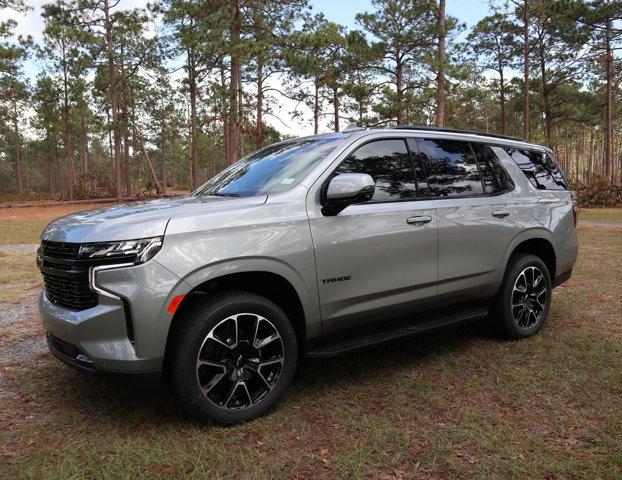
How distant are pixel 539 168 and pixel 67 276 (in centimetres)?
446

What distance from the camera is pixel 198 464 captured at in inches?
104

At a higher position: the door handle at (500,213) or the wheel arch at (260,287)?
the door handle at (500,213)

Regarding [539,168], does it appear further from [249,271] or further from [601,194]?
[601,194]

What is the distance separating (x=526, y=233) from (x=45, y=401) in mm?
4267

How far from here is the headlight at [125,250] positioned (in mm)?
2695

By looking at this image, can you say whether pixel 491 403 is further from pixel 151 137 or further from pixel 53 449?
pixel 151 137

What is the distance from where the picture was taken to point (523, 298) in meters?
4.69

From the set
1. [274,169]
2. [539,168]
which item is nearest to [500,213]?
[539,168]

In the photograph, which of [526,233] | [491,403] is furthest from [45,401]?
[526,233]

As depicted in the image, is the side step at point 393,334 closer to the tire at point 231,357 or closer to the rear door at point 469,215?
A: the rear door at point 469,215

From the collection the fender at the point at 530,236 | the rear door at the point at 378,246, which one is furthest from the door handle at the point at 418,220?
the fender at the point at 530,236

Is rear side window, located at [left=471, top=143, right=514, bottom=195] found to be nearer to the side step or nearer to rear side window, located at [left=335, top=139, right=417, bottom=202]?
rear side window, located at [left=335, top=139, right=417, bottom=202]

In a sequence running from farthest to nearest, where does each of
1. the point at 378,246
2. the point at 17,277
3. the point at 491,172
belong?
1. the point at 17,277
2. the point at 491,172
3. the point at 378,246

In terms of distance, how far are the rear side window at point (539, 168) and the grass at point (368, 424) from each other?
1.64 meters
